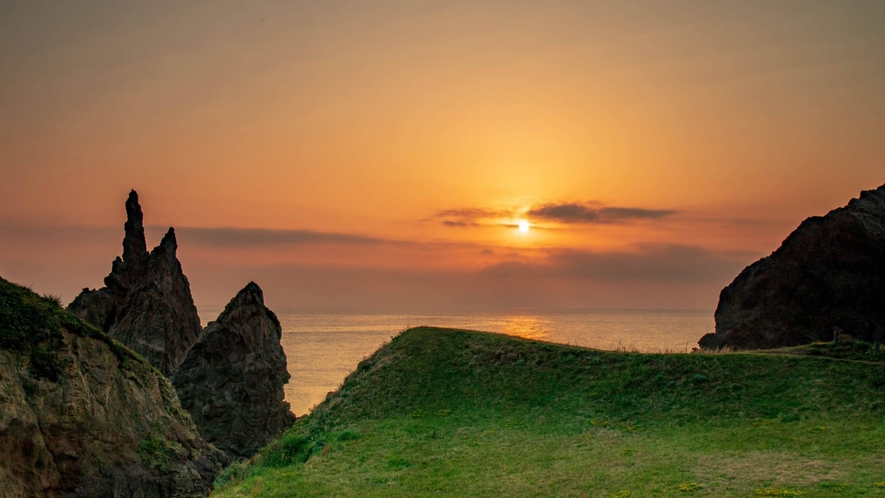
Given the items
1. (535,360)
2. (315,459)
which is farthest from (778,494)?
(535,360)

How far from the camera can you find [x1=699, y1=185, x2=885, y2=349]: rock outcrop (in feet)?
206

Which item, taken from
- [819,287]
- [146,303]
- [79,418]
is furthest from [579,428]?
[146,303]

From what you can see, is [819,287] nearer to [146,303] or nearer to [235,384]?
[235,384]

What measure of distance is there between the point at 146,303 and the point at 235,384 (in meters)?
21.7

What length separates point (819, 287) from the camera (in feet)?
215

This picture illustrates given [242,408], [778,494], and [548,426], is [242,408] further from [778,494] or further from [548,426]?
[778,494]

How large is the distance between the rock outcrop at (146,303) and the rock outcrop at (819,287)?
58596 millimetres

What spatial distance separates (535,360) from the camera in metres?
36.7

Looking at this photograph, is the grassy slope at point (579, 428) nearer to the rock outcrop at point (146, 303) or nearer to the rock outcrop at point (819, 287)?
the rock outcrop at point (819, 287)

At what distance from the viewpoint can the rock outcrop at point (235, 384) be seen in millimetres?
55031

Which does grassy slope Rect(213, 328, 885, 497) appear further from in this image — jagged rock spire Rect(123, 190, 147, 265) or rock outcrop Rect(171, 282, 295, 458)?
jagged rock spire Rect(123, 190, 147, 265)

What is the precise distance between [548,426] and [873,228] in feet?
172

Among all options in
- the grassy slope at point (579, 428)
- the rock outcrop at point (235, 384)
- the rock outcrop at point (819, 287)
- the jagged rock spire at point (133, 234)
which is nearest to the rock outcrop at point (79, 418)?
the grassy slope at point (579, 428)

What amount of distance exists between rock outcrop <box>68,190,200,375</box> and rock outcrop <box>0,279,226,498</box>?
47191 millimetres
